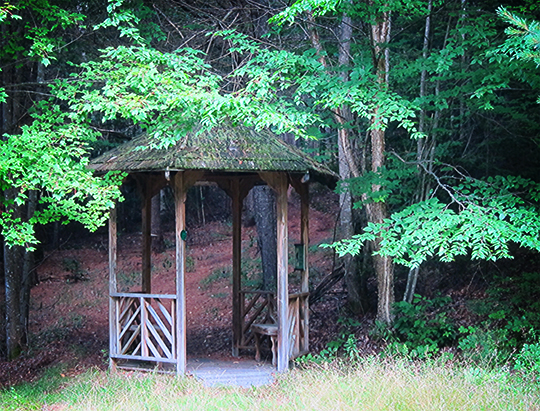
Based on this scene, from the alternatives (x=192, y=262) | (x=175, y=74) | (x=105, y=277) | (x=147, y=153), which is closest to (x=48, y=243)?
(x=105, y=277)

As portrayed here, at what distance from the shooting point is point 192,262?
19.3 m

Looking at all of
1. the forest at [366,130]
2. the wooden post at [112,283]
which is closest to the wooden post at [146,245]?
the wooden post at [112,283]

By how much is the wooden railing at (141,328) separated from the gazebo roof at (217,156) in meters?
2.15

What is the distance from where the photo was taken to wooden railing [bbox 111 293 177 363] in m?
8.77

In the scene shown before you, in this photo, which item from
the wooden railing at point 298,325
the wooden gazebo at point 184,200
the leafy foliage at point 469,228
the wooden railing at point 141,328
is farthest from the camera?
the wooden railing at point 298,325

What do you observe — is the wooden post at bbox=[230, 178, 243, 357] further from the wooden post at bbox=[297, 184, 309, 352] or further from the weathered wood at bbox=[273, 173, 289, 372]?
the weathered wood at bbox=[273, 173, 289, 372]

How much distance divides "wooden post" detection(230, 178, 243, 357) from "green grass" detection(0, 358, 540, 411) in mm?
2840

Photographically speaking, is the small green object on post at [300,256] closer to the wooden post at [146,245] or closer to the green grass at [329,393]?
the green grass at [329,393]

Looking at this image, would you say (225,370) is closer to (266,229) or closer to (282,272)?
(282,272)

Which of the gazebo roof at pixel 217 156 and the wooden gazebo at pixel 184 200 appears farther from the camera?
the wooden gazebo at pixel 184 200

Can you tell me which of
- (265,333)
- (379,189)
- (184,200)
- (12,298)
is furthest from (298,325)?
(12,298)

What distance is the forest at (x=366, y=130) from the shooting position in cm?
725

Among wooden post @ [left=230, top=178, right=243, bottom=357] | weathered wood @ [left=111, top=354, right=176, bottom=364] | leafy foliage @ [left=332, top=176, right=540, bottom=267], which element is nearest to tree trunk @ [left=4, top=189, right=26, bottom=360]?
weathered wood @ [left=111, top=354, right=176, bottom=364]

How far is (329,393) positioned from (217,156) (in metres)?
3.92
